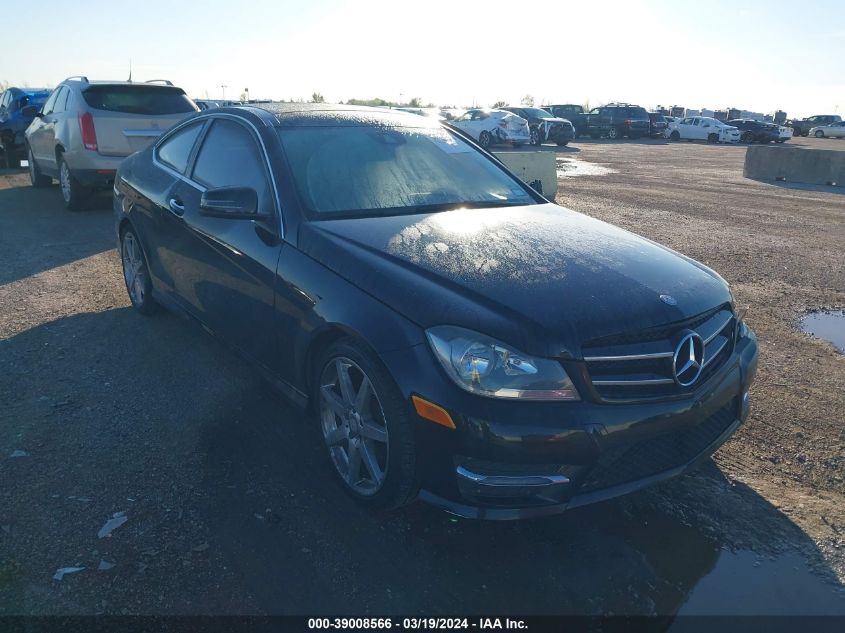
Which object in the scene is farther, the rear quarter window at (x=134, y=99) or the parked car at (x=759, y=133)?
the parked car at (x=759, y=133)

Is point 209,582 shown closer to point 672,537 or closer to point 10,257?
point 672,537

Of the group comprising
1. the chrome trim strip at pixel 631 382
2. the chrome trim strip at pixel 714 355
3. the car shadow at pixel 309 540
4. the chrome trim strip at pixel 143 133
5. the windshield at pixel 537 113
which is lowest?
the car shadow at pixel 309 540

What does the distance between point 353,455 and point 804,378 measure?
3.18 metres

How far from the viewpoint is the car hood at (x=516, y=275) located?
256 centimetres

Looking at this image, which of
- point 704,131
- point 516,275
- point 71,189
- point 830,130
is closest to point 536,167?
point 71,189

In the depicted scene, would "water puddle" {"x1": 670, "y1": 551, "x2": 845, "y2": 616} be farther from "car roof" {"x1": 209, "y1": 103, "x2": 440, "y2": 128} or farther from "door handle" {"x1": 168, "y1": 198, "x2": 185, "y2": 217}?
"door handle" {"x1": 168, "y1": 198, "x2": 185, "y2": 217}

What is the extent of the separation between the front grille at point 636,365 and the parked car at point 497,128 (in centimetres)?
2440

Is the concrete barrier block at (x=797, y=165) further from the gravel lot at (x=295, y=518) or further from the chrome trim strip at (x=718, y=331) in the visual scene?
the chrome trim strip at (x=718, y=331)

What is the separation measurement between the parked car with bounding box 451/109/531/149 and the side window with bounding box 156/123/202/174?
72.6ft

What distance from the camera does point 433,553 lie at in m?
2.80

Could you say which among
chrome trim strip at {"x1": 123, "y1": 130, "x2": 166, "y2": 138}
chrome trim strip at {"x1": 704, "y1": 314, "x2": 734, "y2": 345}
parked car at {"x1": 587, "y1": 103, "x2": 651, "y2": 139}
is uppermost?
parked car at {"x1": 587, "y1": 103, "x2": 651, "y2": 139}

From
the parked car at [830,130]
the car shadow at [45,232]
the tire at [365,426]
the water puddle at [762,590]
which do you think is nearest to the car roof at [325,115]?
the tire at [365,426]

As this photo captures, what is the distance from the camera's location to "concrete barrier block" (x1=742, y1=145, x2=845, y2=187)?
16938 mm

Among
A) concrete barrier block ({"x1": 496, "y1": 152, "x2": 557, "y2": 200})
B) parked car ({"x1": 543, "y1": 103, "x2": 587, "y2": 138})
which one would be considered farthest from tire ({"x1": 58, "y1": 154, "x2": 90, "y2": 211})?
parked car ({"x1": 543, "y1": 103, "x2": 587, "y2": 138})
